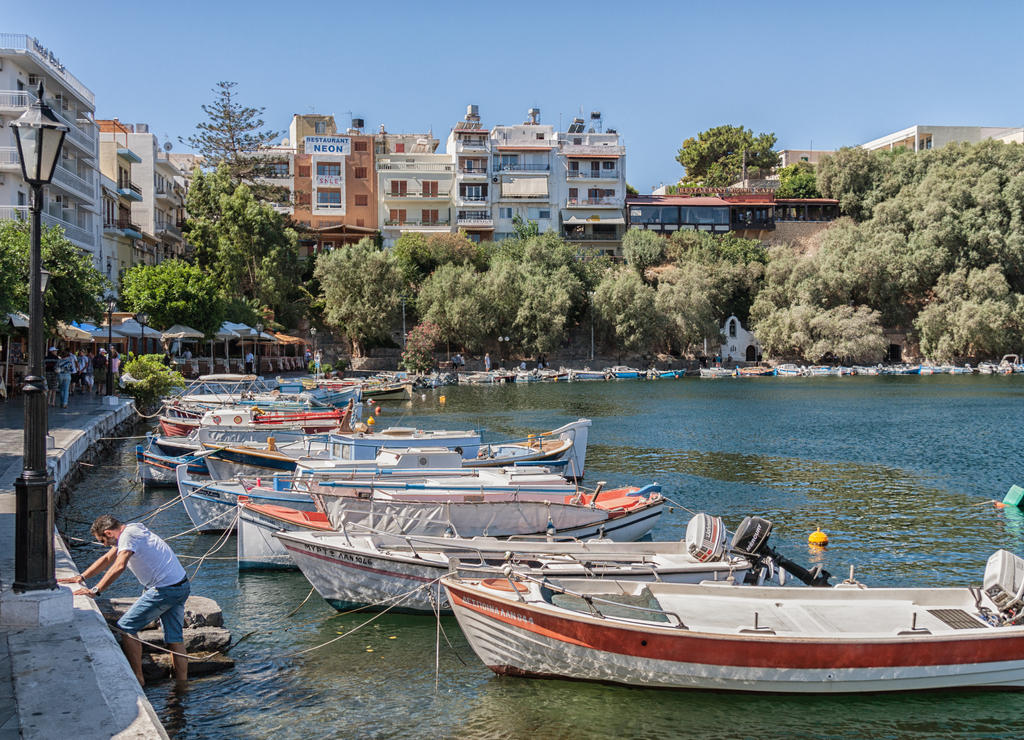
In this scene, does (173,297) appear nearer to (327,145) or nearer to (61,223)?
(61,223)

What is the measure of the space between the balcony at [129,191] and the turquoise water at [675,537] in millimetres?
32739

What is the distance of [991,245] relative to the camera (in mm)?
80875

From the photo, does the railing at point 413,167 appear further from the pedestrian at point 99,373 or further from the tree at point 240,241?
the pedestrian at point 99,373

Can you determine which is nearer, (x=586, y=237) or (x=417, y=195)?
(x=417, y=195)

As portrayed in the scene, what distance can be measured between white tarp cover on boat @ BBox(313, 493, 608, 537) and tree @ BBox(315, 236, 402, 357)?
2256 inches

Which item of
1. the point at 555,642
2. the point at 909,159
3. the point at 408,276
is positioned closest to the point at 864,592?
the point at 555,642

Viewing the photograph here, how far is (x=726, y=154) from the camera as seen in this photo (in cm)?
10981

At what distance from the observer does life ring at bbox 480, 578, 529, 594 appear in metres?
11.1

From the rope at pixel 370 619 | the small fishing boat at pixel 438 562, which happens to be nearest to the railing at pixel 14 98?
the small fishing boat at pixel 438 562

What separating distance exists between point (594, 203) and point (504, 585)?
274 ft

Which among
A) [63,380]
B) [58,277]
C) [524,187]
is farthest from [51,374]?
[524,187]

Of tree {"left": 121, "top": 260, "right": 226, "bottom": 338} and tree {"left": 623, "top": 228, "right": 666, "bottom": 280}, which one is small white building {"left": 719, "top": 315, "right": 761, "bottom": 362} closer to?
tree {"left": 623, "top": 228, "right": 666, "bottom": 280}

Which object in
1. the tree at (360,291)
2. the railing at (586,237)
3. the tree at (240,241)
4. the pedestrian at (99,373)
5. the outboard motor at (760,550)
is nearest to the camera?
the outboard motor at (760,550)

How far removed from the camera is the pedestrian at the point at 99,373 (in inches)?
1645
